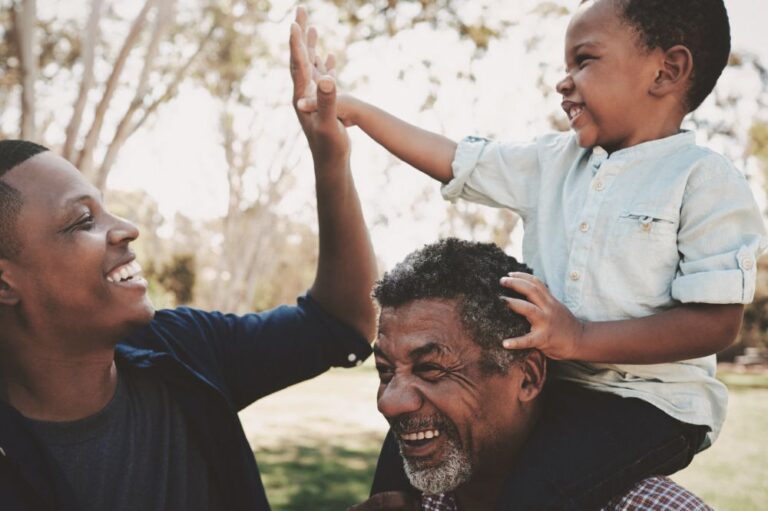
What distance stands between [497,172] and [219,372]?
1.33 m

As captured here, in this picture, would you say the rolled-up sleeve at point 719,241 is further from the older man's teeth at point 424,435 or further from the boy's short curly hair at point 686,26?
the older man's teeth at point 424,435

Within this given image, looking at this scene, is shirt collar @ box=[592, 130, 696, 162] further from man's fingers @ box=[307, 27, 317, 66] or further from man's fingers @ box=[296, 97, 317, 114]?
man's fingers @ box=[307, 27, 317, 66]

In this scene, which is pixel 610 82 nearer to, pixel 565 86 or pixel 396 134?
pixel 565 86

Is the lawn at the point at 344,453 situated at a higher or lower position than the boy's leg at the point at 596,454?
lower

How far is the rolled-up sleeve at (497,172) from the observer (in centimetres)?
309

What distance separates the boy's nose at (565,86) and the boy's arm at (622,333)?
29.0 inches

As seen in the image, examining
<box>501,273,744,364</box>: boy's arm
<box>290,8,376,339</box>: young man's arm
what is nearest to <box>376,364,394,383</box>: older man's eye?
<box>501,273,744,364</box>: boy's arm

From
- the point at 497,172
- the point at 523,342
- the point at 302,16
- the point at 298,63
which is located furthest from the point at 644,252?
the point at 302,16

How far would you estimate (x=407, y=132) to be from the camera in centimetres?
319

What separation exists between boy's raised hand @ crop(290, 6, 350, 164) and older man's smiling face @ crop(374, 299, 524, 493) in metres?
0.72

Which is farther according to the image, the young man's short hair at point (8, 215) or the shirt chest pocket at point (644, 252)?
the young man's short hair at point (8, 215)

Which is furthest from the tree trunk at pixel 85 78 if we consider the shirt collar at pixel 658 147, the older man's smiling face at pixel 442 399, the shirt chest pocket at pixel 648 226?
the shirt chest pocket at pixel 648 226

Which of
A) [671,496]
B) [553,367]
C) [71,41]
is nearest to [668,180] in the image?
[553,367]

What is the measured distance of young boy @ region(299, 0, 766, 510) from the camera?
8.09 feet
